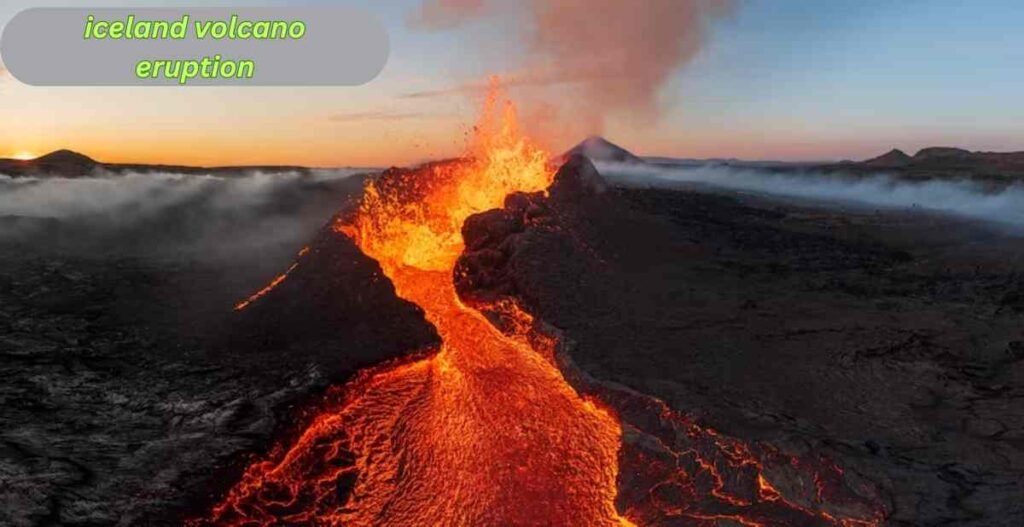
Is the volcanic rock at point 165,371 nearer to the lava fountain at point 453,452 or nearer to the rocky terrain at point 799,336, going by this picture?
the lava fountain at point 453,452

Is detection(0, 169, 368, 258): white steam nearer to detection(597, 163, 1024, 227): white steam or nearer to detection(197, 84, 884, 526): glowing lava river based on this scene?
detection(197, 84, 884, 526): glowing lava river

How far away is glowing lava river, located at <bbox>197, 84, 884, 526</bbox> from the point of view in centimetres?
589

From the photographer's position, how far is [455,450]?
6.87 m

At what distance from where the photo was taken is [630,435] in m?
7.07

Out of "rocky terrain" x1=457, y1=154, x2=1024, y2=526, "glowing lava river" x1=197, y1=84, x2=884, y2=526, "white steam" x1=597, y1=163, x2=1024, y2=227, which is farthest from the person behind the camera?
"white steam" x1=597, y1=163, x2=1024, y2=227

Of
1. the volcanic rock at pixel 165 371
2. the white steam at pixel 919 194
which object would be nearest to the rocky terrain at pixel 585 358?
the volcanic rock at pixel 165 371

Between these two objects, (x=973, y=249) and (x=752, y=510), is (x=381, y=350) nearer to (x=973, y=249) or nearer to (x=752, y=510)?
(x=752, y=510)

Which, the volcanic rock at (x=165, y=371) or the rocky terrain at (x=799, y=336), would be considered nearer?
the volcanic rock at (x=165, y=371)

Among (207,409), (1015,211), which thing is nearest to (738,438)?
(207,409)

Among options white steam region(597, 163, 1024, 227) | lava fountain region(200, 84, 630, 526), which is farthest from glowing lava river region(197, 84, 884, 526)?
white steam region(597, 163, 1024, 227)


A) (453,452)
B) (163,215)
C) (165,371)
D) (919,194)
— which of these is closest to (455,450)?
(453,452)

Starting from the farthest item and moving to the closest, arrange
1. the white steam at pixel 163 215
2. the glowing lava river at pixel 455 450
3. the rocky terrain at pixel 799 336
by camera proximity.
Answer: the white steam at pixel 163 215 → the rocky terrain at pixel 799 336 → the glowing lava river at pixel 455 450

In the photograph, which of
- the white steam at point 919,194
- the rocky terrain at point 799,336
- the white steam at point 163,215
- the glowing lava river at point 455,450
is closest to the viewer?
the glowing lava river at point 455,450

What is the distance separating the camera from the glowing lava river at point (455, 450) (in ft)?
19.3
